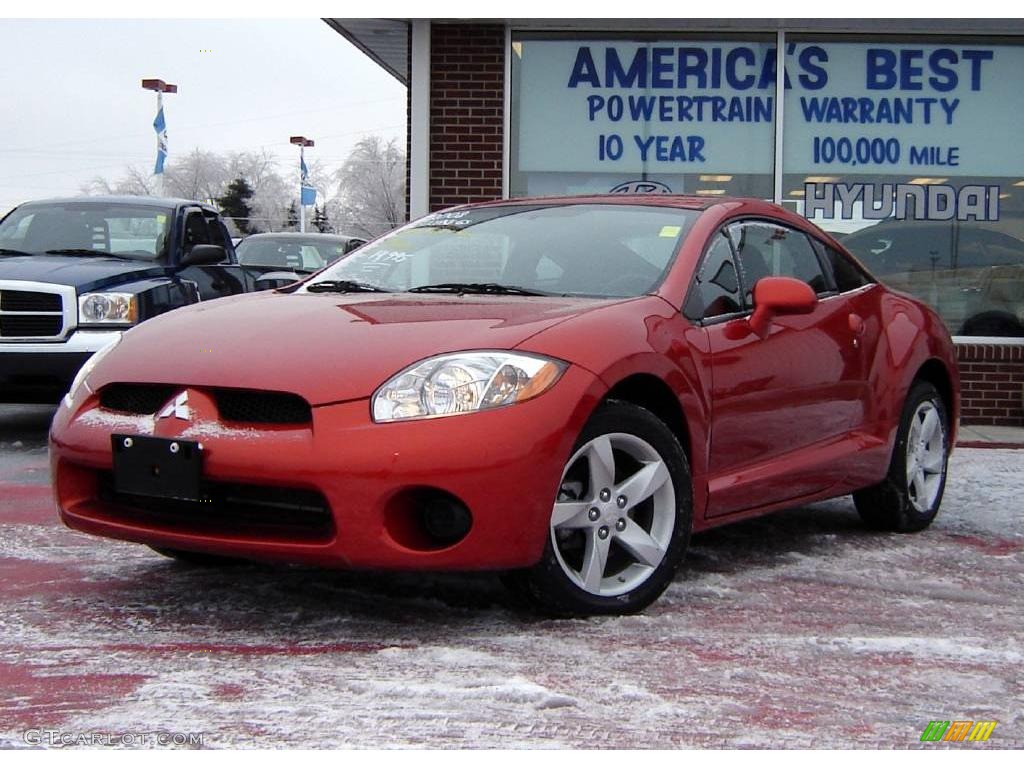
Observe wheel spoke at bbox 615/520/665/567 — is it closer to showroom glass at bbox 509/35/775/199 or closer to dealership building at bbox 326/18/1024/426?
dealership building at bbox 326/18/1024/426

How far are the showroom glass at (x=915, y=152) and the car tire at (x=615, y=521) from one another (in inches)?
288

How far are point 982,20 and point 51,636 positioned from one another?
9.21 meters

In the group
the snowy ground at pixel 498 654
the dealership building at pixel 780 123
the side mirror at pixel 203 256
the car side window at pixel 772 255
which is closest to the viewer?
the snowy ground at pixel 498 654

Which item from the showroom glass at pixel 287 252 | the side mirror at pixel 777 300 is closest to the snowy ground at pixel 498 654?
the side mirror at pixel 777 300

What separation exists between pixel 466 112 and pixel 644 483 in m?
7.50

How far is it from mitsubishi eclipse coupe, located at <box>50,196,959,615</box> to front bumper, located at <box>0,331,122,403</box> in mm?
3354

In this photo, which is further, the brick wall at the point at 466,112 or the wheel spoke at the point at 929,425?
the brick wall at the point at 466,112

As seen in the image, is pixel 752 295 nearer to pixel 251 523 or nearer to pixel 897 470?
pixel 897 470

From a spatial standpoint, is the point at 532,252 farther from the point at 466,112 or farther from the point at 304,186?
the point at 304,186

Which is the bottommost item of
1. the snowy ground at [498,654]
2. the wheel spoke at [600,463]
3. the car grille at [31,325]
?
the snowy ground at [498,654]

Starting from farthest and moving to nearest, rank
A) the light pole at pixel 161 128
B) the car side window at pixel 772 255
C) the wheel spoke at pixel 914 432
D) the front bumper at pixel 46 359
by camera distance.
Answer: the light pole at pixel 161 128 < the front bumper at pixel 46 359 < the wheel spoke at pixel 914 432 < the car side window at pixel 772 255

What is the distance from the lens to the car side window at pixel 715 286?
15.6 ft

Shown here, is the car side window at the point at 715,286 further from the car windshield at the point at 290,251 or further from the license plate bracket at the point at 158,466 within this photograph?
the car windshield at the point at 290,251

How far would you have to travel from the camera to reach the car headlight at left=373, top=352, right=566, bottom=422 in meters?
3.84
